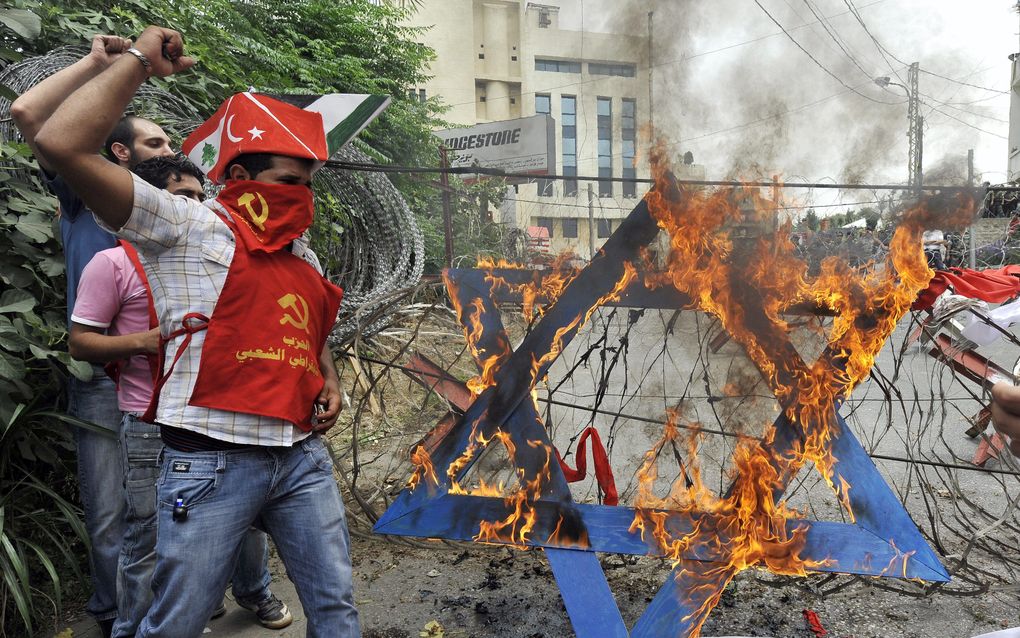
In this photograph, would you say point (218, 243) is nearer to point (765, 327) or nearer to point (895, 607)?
point (765, 327)

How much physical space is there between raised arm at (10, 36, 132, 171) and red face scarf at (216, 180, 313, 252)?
415 millimetres

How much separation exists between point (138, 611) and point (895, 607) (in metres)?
3.26

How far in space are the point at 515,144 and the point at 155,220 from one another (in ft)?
51.9

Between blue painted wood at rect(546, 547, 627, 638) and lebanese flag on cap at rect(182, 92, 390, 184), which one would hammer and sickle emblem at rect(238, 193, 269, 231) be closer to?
lebanese flag on cap at rect(182, 92, 390, 184)

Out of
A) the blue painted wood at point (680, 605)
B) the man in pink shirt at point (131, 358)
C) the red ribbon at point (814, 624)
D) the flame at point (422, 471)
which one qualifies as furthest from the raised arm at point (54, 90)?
the red ribbon at point (814, 624)

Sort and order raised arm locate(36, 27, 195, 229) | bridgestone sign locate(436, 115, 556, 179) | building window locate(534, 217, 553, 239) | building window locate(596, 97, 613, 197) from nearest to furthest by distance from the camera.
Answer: raised arm locate(36, 27, 195, 229), building window locate(596, 97, 613, 197), building window locate(534, 217, 553, 239), bridgestone sign locate(436, 115, 556, 179)

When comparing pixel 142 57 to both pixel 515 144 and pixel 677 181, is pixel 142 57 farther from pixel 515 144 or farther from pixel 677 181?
pixel 515 144

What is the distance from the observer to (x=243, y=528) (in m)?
1.72

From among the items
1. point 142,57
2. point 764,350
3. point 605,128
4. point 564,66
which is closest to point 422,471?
point 764,350

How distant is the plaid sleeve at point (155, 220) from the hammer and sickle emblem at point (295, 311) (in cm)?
31

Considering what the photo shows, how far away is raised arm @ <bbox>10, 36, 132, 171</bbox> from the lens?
1.48 m

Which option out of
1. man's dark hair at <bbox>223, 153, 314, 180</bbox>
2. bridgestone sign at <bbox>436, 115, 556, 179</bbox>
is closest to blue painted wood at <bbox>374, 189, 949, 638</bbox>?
man's dark hair at <bbox>223, 153, 314, 180</bbox>

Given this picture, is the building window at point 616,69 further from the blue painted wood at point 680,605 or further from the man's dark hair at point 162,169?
the blue painted wood at point 680,605

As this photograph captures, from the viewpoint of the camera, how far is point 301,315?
182cm
